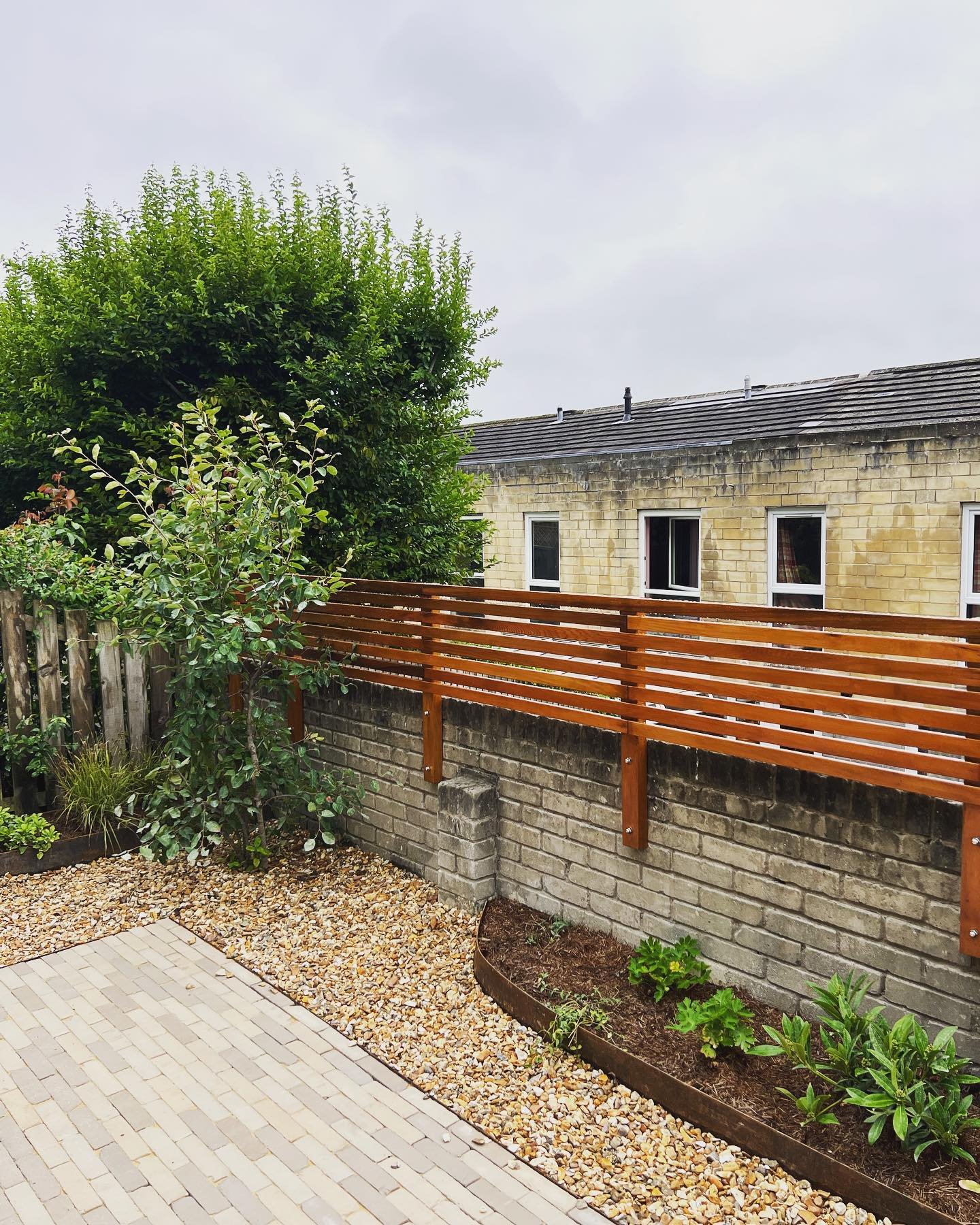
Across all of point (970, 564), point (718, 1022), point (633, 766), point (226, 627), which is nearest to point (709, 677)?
point (633, 766)

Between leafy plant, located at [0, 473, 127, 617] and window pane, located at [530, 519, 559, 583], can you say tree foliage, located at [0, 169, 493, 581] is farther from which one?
window pane, located at [530, 519, 559, 583]

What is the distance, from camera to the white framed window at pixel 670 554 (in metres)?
12.0

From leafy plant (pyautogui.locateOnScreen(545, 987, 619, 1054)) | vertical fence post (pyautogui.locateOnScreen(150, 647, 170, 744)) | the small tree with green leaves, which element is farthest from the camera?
vertical fence post (pyautogui.locateOnScreen(150, 647, 170, 744))

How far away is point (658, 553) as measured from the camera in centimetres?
1248

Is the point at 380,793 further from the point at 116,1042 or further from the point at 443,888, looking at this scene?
the point at 116,1042

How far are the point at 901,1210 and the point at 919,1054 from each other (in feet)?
1.65

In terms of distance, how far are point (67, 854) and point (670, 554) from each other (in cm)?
879

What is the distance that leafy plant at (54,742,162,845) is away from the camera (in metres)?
6.17

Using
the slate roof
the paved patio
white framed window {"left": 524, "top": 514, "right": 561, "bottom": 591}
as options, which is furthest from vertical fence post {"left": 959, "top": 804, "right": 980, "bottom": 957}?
white framed window {"left": 524, "top": 514, "right": 561, "bottom": 591}

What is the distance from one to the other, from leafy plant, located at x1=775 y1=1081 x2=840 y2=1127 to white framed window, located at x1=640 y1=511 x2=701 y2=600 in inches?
353

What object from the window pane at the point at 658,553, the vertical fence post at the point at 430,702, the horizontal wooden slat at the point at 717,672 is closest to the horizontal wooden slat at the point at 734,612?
the horizontal wooden slat at the point at 717,672

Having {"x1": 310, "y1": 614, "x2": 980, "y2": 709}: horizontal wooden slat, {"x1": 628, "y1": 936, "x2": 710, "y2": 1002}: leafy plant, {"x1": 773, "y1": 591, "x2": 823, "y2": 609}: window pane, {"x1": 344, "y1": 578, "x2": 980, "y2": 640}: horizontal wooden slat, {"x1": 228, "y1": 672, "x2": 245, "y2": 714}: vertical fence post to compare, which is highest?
{"x1": 344, "y1": 578, "x2": 980, "y2": 640}: horizontal wooden slat

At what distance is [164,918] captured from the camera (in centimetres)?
520

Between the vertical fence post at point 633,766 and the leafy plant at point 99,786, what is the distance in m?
3.63
